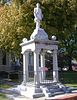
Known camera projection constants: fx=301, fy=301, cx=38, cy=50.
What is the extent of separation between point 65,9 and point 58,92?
13.9m

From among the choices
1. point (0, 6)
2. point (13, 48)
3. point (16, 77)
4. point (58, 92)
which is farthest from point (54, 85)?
point (0, 6)

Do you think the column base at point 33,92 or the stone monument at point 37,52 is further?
the stone monument at point 37,52

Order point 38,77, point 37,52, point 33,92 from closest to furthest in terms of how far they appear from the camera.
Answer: point 33,92, point 38,77, point 37,52

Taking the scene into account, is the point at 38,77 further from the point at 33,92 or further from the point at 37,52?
the point at 37,52

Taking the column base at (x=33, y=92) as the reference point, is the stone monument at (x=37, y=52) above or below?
above

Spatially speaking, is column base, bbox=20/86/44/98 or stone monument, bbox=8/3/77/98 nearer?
column base, bbox=20/86/44/98

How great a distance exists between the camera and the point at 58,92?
18781 millimetres

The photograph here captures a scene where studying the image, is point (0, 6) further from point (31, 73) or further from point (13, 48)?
point (31, 73)

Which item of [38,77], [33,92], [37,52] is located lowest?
[33,92]

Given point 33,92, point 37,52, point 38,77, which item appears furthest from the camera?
A: point 37,52

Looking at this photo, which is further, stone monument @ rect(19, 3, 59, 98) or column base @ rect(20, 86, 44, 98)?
stone monument @ rect(19, 3, 59, 98)

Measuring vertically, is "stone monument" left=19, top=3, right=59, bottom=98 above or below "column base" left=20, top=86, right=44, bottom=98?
above

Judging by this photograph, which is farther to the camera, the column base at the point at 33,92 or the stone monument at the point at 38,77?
the stone monument at the point at 38,77

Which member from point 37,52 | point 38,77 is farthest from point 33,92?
point 37,52
